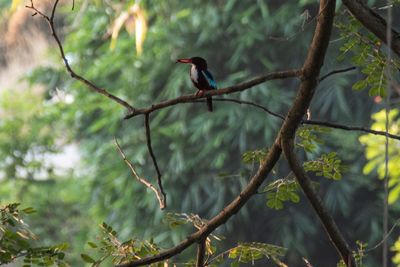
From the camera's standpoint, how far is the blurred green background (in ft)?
35.2

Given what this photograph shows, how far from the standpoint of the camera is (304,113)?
2.31 meters

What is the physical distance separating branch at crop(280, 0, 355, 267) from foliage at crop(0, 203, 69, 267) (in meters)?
0.64

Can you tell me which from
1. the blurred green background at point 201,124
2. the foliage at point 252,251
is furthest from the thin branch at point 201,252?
the blurred green background at point 201,124

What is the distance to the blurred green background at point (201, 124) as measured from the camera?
35.2 feet

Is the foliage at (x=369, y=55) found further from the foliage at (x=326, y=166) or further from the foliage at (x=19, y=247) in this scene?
the foliage at (x=19, y=247)

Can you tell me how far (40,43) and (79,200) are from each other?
256 centimetres

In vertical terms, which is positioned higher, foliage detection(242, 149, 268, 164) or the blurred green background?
the blurred green background

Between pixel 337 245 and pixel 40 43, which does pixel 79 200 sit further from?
pixel 337 245

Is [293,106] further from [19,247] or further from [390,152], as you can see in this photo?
[390,152]

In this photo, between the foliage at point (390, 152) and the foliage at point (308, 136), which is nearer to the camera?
the foliage at point (308, 136)

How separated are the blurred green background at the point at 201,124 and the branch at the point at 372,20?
7.79 m

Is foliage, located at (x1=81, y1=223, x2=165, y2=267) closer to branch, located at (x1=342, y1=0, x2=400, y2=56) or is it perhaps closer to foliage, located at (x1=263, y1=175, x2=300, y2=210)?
foliage, located at (x1=263, y1=175, x2=300, y2=210)

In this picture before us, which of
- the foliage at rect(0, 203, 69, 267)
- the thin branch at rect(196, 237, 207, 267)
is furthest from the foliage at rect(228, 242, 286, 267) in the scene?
the foliage at rect(0, 203, 69, 267)

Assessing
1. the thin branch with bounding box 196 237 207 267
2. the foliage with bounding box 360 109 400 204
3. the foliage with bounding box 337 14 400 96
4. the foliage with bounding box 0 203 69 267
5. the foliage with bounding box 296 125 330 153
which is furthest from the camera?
the foliage with bounding box 360 109 400 204
